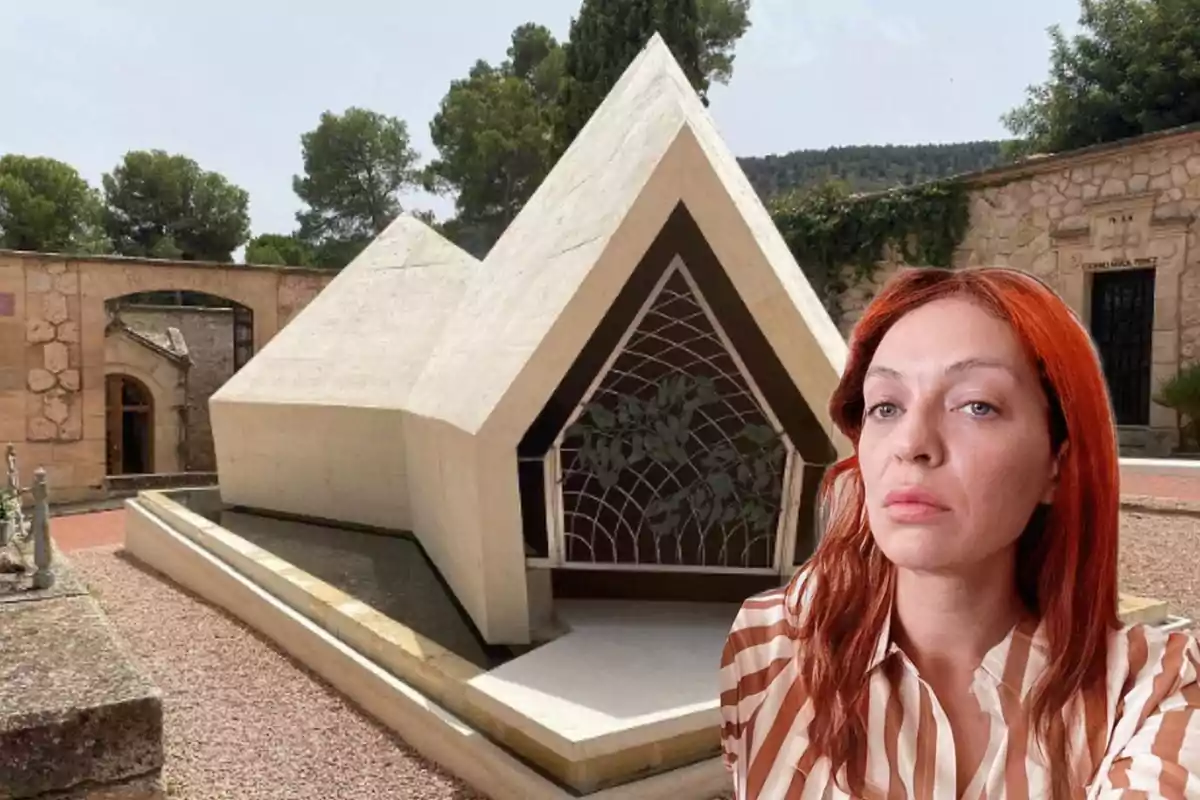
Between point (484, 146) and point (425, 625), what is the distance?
25.1 meters

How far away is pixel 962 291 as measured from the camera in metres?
1.08

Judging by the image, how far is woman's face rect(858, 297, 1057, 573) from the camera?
1.00m

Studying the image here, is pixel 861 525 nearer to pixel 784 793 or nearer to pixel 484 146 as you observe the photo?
pixel 784 793

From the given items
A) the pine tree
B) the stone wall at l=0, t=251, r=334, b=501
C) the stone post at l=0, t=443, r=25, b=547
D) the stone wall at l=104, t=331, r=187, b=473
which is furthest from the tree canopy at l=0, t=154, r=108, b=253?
the stone post at l=0, t=443, r=25, b=547

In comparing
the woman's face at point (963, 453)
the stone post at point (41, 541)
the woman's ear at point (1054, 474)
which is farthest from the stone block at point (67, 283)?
the woman's ear at point (1054, 474)

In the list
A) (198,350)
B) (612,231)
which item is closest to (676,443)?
(612,231)

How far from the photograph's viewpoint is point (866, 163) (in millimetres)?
29766

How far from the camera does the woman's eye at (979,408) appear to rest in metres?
1.01

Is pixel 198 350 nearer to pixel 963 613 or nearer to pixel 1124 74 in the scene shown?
pixel 1124 74

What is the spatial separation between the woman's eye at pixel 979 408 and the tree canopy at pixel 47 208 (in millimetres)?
30366

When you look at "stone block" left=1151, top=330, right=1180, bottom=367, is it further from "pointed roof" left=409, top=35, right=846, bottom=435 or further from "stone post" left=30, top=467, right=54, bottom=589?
"stone post" left=30, top=467, right=54, bottom=589

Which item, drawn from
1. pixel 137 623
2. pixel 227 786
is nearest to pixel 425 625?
pixel 227 786

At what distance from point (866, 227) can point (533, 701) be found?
11.9m

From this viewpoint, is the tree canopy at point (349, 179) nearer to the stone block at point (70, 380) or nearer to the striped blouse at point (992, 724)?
the stone block at point (70, 380)
